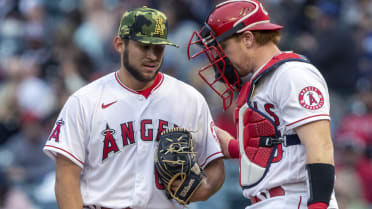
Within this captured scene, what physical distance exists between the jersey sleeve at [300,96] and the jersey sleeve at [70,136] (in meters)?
1.40

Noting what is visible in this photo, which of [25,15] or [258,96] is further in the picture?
[25,15]

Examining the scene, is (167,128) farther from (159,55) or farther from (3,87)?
(3,87)

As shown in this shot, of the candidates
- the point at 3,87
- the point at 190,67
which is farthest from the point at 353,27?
the point at 3,87

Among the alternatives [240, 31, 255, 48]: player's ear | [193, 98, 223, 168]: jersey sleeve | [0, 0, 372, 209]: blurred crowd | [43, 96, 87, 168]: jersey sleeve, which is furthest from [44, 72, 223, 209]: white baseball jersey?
[0, 0, 372, 209]: blurred crowd

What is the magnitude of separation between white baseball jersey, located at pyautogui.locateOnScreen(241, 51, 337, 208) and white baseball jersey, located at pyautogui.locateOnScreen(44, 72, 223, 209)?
0.80 m

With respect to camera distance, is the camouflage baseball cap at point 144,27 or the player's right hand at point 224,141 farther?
the player's right hand at point 224,141

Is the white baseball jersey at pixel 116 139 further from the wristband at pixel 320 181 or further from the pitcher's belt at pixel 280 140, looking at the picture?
the wristband at pixel 320 181

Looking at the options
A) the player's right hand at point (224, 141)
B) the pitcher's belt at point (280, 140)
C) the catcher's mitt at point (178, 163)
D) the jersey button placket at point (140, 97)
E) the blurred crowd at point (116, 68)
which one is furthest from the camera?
the blurred crowd at point (116, 68)

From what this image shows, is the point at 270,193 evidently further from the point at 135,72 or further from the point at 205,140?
the point at 135,72

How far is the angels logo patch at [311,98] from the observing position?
3734mm

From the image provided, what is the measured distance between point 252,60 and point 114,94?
1.04 m

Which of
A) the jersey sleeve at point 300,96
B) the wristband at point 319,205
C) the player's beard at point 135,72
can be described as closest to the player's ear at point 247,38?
the jersey sleeve at point 300,96

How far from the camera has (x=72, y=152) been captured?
14.4 ft

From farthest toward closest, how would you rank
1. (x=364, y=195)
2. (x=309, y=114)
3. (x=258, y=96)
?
(x=364, y=195)
(x=258, y=96)
(x=309, y=114)
